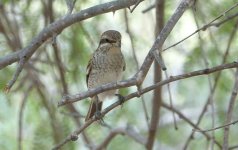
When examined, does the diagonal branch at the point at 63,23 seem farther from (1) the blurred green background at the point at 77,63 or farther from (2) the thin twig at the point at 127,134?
(2) the thin twig at the point at 127,134

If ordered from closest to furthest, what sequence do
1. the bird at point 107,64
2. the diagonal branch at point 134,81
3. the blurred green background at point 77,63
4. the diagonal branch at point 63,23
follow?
the diagonal branch at point 134,81, the diagonal branch at point 63,23, the bird at point 107,64, the blurred green background at point 77,63

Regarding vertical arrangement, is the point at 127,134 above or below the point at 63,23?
below

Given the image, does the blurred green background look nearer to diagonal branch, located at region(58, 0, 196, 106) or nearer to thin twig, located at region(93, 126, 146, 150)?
thin twig, located at region(93, 126, 146, 150)

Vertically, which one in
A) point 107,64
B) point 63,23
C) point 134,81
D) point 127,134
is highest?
point 63,23

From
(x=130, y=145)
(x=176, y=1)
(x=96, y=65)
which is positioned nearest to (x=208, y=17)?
(x=176, y=1)

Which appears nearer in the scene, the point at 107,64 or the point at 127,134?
the point at 107,64

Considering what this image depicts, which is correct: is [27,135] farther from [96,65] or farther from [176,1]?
[176,1]

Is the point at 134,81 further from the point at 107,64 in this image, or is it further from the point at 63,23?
the point at 107,64

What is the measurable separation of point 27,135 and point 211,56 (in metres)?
2.12

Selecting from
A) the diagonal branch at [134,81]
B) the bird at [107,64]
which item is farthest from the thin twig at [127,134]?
the diagonal branch at [134,81]

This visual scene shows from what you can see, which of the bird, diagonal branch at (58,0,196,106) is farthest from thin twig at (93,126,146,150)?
diagonal branch at (58,0,196,106)

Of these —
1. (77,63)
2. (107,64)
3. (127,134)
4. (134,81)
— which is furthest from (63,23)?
(77,63)

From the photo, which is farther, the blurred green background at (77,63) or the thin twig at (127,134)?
the blurred green background at (77,63)

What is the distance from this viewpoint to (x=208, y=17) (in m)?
4.96
